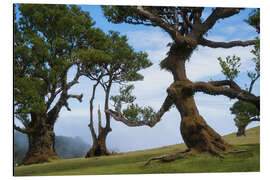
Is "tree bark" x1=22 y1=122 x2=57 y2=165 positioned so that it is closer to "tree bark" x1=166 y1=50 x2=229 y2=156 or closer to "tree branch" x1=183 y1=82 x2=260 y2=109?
"tree bark" x1=166 y1=50 x2=229 y2=156

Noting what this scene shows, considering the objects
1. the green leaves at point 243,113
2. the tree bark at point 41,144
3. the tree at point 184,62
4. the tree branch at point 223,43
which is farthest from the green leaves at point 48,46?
the green leaves at point 243,113

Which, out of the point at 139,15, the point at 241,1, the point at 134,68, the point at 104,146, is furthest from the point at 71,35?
the point at 241,1

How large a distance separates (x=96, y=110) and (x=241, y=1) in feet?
18.9

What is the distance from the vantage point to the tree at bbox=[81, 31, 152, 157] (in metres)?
10.1

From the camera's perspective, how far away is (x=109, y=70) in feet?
37.2

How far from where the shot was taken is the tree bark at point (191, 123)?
291 inches

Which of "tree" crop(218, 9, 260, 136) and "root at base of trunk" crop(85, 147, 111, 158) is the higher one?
"tree" crop(218, 9, 260, 136)

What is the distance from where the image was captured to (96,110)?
10.6 metres

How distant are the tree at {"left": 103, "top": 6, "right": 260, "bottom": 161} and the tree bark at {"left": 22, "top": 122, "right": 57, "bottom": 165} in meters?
2.70

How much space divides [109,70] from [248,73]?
5298 mm

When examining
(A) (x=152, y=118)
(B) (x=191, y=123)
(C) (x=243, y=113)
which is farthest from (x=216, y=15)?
(A) (x=152, y=118)

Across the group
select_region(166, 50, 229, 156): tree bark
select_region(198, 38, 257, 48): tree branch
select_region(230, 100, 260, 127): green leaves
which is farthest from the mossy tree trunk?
select_region(230, 100, 260, 127): green leaves

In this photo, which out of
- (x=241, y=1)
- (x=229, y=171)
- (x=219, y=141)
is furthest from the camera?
(x=241, y=1)

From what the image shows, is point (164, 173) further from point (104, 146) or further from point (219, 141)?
point (104, 146)
